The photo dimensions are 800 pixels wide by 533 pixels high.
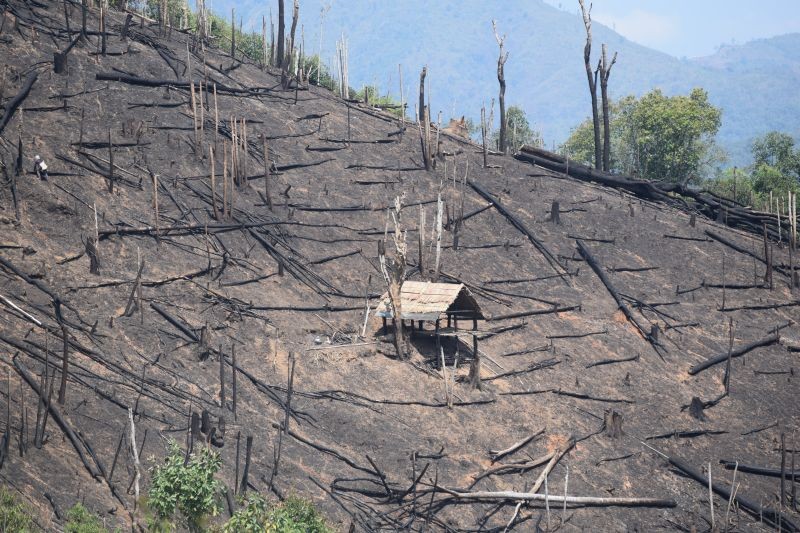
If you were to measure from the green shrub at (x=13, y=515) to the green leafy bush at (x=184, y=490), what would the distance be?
1671mm

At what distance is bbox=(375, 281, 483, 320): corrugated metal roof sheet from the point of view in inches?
881

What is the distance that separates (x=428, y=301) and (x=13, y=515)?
10669mm

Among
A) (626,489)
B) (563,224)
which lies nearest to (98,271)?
(626,489)

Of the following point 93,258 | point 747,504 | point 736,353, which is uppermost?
point 93,258

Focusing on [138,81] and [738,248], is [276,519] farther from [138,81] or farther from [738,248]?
[738,248]

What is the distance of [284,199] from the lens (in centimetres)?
2809

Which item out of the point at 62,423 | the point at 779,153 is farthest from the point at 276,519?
the point at 779,153

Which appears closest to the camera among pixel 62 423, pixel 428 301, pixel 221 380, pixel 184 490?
pixel 184 490

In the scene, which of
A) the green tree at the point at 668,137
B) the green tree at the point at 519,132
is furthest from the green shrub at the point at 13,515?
the green tree at the point at 519,132

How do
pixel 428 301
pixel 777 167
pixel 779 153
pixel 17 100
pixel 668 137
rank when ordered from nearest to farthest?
pixel 428 301, pixel 17 100, pixel 668 137, pixel 777 167, pixel 779 153

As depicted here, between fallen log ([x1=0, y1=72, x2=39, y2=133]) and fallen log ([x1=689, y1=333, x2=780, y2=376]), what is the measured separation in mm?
17458

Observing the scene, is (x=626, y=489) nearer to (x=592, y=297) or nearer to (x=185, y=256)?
(x=592, y=297)

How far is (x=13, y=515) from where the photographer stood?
1405cm

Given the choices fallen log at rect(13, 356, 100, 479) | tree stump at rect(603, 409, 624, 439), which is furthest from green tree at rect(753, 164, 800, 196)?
fallen log at rect(13, 356, 100, 479)
